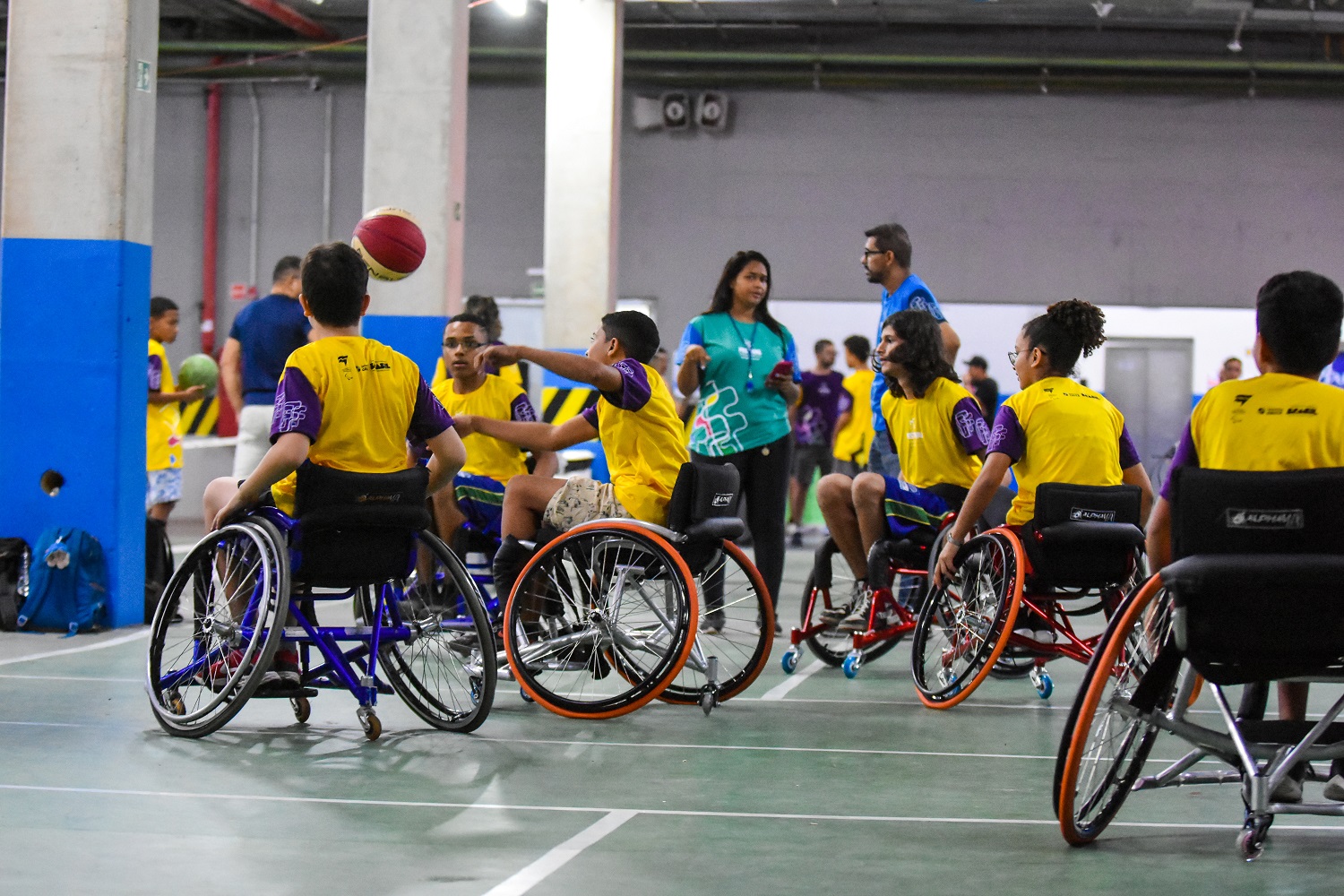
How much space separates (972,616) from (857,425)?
6847 millimetres

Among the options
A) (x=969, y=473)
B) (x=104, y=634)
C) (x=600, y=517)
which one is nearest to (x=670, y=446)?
(x=600, y=517)

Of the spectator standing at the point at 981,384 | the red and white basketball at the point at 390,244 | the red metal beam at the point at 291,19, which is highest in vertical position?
the red metal beam at the point at 291,19

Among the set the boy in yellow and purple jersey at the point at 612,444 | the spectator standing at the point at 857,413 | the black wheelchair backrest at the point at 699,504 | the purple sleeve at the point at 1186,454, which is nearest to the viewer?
the purple sleeve at the point at 1186,454

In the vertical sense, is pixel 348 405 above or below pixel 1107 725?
above

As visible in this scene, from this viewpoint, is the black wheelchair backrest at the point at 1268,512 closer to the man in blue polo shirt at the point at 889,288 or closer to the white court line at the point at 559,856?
the white court line at the point at 559,856

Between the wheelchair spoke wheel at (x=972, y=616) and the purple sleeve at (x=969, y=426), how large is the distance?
44cm

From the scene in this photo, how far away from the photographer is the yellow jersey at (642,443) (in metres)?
4.63

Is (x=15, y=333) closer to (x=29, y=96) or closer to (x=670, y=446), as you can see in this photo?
(x=29, y=96)

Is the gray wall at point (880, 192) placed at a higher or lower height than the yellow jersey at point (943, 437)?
higher

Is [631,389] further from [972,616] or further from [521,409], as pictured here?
[521,409]

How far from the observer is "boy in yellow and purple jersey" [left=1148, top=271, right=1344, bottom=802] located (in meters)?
3.05

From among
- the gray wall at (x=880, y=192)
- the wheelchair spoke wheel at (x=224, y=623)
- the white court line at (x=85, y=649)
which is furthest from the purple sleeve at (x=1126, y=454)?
the gray wall at (x=880, y=192)

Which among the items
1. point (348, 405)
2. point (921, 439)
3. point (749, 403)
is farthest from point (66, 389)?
point (921, 439)

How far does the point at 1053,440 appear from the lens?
470cm
